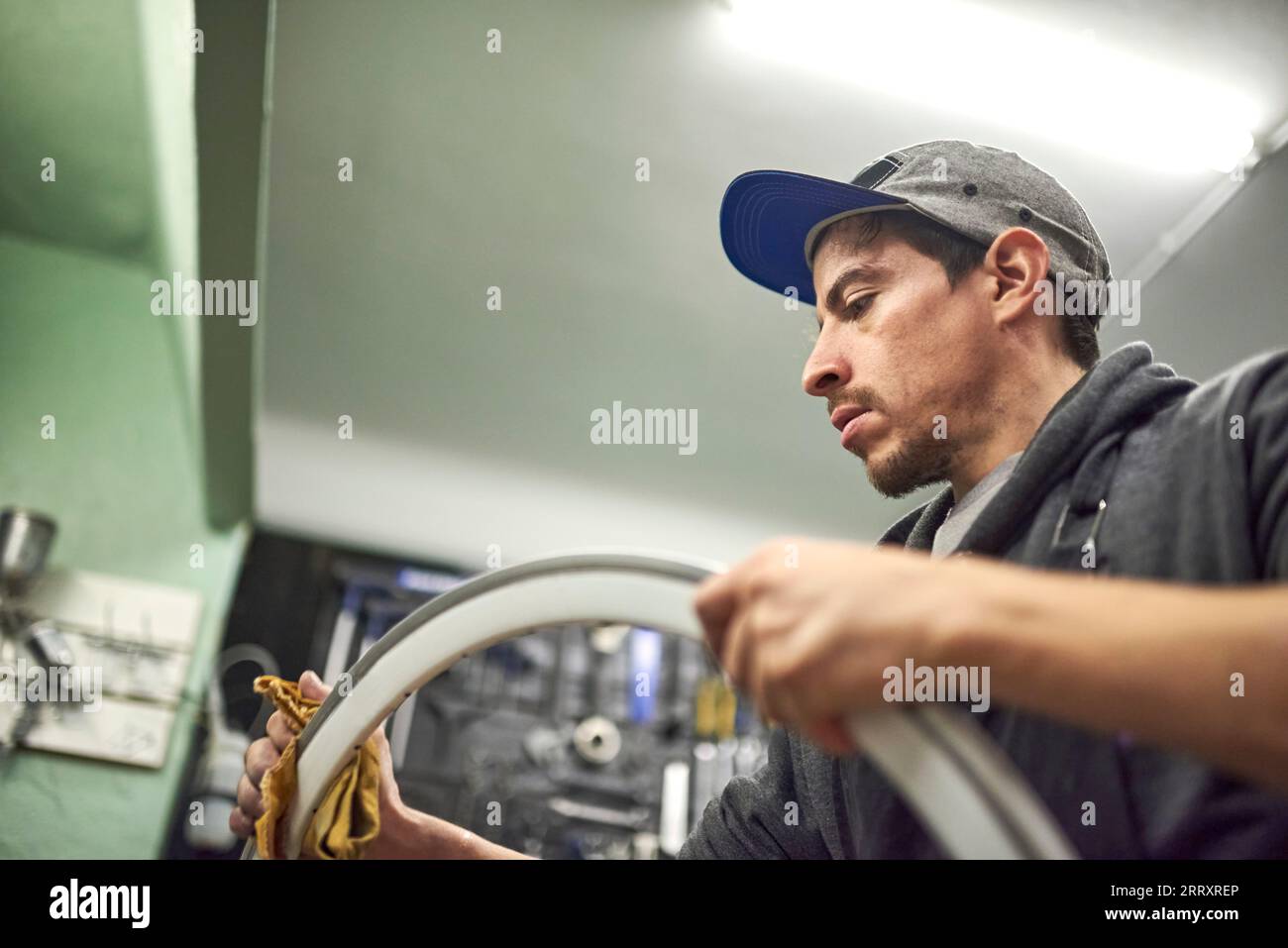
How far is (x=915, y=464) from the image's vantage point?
2.59 ft

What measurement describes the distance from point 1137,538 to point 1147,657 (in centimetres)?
24

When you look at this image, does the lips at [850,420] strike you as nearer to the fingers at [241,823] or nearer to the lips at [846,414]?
the lips at [846,414]

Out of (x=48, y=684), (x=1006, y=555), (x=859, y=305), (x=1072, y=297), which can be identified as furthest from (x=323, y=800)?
(x=48, y=684)

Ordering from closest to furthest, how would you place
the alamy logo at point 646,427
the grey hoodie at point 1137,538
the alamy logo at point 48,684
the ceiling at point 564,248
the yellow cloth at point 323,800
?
the grey hoodie at point 1137,538 < the yellow cloth at point 323,800 < the ceiling at point 564,248 < the alamy logo at point 48,684 < the alamy logo at point 646,427

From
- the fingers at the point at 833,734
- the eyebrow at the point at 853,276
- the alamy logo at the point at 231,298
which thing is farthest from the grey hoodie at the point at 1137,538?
the alamy logo at the point at 231,298

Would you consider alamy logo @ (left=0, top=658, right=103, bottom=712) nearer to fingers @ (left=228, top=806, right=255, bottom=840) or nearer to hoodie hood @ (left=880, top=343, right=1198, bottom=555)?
fingers @ (left=228, top=806, right=255, bottom=840)

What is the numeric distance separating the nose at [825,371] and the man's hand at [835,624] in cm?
47

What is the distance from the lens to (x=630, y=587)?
0.51 metres
